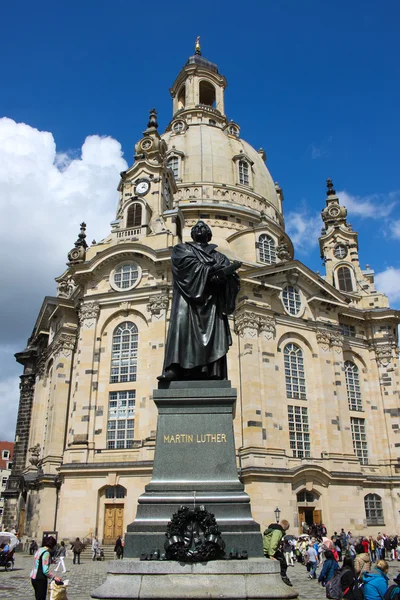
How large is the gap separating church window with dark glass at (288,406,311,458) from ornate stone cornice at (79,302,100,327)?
1475 cm

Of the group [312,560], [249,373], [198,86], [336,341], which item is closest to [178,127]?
[198,86]

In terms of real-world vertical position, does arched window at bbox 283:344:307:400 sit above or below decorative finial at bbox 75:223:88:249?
below

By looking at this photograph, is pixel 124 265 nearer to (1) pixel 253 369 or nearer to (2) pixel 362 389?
(1) pixel 253 369

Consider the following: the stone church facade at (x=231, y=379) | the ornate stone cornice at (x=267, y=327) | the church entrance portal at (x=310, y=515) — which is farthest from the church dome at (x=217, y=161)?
the church entrance portal at (x=310, y=515)

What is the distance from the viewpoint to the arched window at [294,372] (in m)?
37.3

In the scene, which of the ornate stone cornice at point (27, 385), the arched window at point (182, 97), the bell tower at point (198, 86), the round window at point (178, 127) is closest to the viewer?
the ornate stone cornice at point (27, 385)

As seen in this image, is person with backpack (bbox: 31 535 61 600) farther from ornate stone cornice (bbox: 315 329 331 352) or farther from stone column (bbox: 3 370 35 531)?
stone column (bbox: 3 370 35 531)

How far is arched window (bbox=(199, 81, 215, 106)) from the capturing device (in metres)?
69.4

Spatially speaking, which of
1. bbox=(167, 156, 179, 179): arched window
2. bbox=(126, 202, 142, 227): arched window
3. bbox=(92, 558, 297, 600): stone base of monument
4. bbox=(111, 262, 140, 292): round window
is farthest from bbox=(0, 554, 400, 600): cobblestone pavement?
bbox=(167, 156, 179, 179): arched window

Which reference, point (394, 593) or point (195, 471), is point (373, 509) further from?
point (195, 471)

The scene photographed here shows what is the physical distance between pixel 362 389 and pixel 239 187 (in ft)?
74.6

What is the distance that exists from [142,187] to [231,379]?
17138 millimetres

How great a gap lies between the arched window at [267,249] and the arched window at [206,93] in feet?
109

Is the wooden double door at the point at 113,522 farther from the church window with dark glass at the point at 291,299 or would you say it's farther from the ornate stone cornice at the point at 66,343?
the church window with dark glass at the point at 291,299
